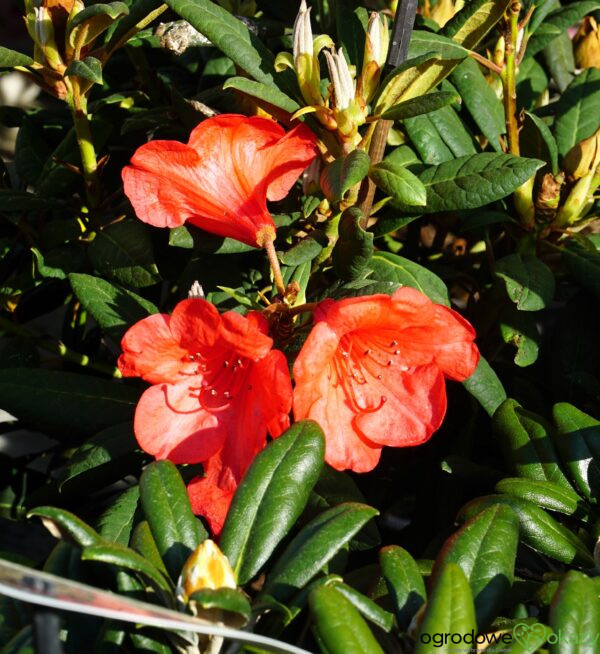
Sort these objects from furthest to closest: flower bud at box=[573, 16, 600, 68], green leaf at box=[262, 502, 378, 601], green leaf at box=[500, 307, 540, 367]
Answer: flower bud at box=[573, 16, 600, 68] → green leaf at box=[500, 307, 540, 367] → green leaf at box=[262, 502, 378, 601]

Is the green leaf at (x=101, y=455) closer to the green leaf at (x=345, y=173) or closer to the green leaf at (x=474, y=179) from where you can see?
the green leaf at (x=345, y=173)

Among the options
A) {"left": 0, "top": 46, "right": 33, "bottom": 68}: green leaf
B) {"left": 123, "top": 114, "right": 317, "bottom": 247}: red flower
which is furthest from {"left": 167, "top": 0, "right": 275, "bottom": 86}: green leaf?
{"left": 0, "top": 46, "right": 33, "bottom": 68}: green leaf

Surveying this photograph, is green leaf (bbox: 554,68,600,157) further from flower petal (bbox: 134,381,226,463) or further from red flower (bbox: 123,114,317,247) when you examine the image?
flower petal (bbox: 134,381,226,463)

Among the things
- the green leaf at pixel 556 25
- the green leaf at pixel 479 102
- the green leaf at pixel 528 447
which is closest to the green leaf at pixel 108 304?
the green leaf at pixel 528 447

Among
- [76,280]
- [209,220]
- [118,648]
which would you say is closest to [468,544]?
[118,648]

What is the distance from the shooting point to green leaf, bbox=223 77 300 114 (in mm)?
1225

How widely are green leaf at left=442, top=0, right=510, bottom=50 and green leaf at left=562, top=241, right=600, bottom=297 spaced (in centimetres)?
39

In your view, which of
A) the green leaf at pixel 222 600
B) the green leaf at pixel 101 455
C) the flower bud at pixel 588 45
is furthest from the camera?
the flower bud at pixel 588 45

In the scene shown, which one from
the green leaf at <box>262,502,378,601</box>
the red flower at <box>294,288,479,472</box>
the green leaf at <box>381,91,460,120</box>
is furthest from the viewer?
the green leaf at <box>381,91,460,120</box>

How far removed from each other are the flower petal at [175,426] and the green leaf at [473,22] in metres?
0.73

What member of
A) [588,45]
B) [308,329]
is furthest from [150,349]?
[588,45]

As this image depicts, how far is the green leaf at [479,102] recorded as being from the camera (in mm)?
1579

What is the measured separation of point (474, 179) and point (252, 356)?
49cm

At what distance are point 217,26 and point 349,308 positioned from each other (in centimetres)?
51
